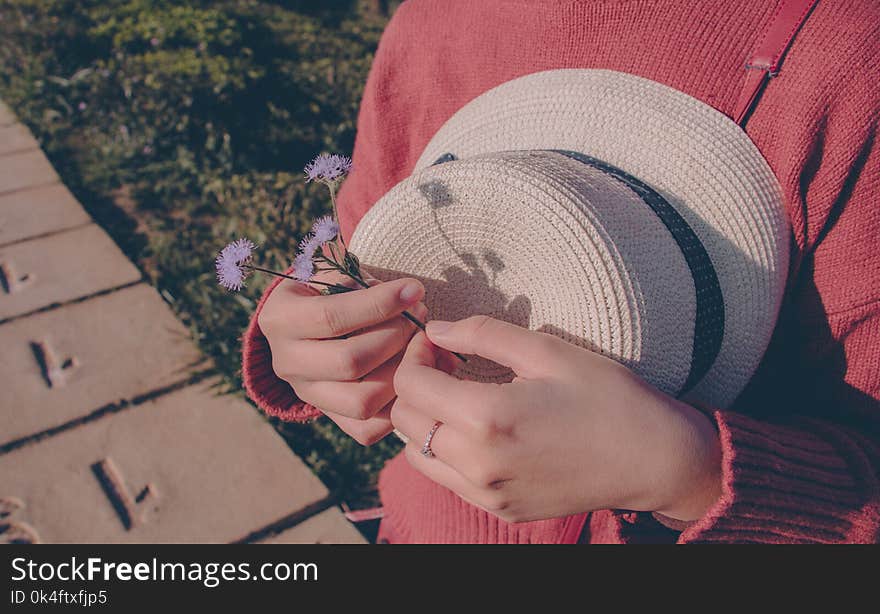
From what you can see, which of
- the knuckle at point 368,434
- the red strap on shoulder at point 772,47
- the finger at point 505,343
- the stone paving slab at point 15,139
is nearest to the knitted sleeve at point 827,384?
the red strap on shoulder at point 772,47

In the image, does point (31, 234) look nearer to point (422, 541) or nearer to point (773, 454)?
point (422, 541)

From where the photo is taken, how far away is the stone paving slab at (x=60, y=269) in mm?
3244

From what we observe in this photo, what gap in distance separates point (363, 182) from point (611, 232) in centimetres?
92

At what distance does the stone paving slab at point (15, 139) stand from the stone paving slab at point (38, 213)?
2.44ft

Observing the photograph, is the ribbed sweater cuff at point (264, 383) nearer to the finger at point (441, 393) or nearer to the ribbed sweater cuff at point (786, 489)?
the finger at point (441, 393)

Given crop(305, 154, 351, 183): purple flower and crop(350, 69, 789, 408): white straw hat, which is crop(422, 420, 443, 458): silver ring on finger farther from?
crop(305, 154, 351, 183): purple flower

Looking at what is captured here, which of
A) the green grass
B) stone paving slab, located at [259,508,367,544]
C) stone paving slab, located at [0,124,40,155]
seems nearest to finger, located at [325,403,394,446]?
stone paving slab, located at [259,508,367,544]

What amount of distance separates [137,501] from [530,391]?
213 centimetres

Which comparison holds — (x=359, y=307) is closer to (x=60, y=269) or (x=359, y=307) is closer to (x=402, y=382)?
(x=402, y=382)

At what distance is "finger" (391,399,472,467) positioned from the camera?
93 cm

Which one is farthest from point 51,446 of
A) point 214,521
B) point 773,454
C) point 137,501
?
point 773,454

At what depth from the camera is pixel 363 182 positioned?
170 cm

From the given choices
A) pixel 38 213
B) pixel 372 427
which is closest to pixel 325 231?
pixel 372 427

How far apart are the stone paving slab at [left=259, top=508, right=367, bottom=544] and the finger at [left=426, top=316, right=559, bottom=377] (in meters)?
1.69
